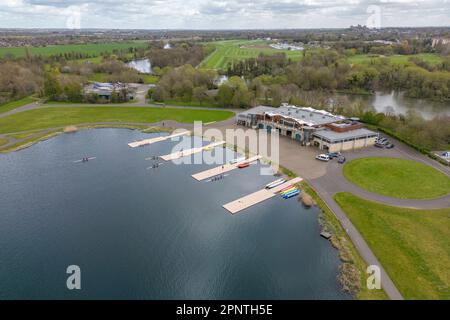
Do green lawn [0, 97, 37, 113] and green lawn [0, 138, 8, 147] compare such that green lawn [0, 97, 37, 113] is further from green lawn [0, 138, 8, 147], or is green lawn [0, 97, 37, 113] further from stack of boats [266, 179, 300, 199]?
stack of boats [266, 179, 300, 199]

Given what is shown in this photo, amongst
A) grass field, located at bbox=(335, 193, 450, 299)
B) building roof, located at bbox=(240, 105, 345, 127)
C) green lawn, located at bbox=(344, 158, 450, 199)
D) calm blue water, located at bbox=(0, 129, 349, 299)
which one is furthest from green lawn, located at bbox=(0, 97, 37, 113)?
grass field, located at bbox=(335, 193, 450, 299)

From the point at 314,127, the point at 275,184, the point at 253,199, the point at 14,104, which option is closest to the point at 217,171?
the point at 275,184

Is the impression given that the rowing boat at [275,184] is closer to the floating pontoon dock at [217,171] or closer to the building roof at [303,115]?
the floating pontoon dock at [217,171]

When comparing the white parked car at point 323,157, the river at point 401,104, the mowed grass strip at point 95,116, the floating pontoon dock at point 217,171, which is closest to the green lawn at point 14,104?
the mowed grass strip at point 95,116

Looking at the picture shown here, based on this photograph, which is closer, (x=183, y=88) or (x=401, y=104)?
(x=183, y=88)

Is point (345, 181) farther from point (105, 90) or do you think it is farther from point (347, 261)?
point (105, 90)
